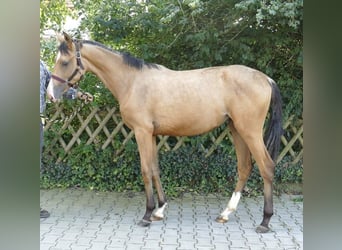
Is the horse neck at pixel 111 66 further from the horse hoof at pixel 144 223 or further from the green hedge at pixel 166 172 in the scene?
the green hedge at pixel 166 172

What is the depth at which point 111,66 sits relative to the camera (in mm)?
4016

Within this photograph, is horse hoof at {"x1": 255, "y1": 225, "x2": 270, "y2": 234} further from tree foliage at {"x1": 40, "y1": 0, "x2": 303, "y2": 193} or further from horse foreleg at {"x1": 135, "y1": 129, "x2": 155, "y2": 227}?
tree foliage at {"x1": 40, "y1": 0, "x2": 303, "y2": 193}

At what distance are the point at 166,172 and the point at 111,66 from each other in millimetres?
1788

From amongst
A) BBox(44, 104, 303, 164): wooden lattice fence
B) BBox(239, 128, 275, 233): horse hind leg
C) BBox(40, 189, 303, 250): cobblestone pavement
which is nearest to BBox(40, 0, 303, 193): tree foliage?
BBox(44, 104, 303, 164): wooden lattice fence

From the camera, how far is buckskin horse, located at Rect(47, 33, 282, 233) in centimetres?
379

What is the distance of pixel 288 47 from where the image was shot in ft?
17.2

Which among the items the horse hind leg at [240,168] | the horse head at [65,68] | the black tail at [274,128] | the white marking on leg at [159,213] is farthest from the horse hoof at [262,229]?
the horse head at [65,68]

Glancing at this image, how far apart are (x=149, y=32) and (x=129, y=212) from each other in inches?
88.4

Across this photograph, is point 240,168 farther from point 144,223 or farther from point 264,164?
point 144,223

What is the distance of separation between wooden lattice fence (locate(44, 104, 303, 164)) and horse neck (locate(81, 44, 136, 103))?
4.67 feet

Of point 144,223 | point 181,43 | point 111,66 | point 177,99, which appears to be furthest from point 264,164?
point 181,43

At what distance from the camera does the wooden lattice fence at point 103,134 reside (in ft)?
17.6
